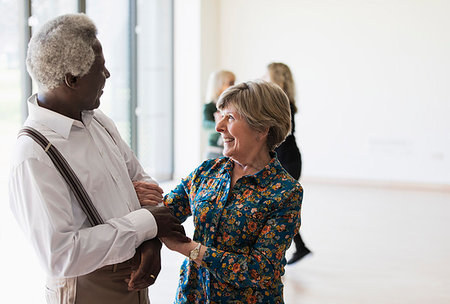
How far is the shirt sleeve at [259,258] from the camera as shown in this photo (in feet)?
5.76

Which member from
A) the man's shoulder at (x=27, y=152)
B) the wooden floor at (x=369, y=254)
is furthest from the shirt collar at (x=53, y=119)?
the wooden floor at (x=369, y=254)

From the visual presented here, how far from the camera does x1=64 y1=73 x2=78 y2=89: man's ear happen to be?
1.67 meters

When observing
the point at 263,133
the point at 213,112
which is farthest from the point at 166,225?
the point at 213,112

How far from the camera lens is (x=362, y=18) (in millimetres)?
9102

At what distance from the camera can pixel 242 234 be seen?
1808mm

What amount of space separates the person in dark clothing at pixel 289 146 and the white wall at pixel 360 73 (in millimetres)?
4692

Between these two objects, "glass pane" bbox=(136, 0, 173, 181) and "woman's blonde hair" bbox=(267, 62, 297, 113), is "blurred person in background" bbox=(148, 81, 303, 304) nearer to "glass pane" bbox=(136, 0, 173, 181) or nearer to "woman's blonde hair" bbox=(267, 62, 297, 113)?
"woman's blonde hair" bbox=(267, 62, 297, 113)

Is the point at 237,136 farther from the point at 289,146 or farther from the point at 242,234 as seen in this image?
the point at 289,146

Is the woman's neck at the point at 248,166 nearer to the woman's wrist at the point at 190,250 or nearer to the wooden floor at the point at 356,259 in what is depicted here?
the woman's wrist at the point at 190,250

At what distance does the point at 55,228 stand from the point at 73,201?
131 millimetres

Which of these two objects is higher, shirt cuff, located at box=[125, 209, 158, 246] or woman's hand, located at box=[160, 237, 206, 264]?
shirt cuff, located at box=[125, 209, 158, 246]

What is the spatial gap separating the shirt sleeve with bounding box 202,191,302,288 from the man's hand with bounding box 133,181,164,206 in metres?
0.29

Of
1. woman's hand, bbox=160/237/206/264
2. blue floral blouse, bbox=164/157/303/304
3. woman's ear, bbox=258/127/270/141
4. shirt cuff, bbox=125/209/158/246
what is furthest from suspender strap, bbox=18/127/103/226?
woman's ear, bbox=258/127/270/141

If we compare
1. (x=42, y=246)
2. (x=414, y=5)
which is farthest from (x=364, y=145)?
(x=42, y=246)
